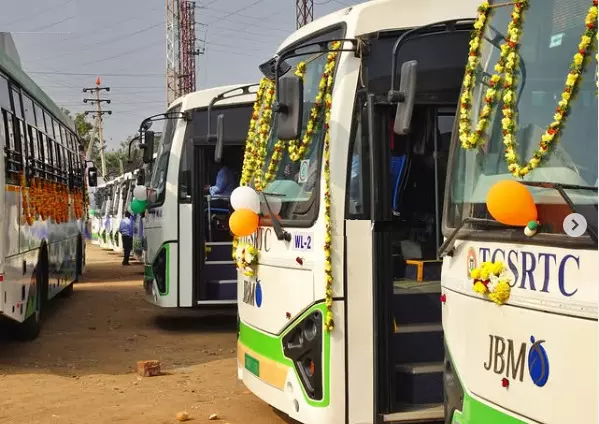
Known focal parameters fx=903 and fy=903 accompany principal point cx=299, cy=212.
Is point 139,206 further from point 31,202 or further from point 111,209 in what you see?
point 111,209

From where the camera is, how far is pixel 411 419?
5711 mm

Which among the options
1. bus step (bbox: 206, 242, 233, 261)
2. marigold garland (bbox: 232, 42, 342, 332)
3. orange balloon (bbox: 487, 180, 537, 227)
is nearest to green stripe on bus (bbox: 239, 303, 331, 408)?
marigold garland (bbox: 232, 42, 342, 332)

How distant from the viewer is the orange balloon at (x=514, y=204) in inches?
143

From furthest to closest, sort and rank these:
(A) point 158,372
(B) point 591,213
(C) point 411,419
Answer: (A) point 158,372 < (C) point 411,419 < (B) point 591,213

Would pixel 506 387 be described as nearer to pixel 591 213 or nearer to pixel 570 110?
pixel 591 213

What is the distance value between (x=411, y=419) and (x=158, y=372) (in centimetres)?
422

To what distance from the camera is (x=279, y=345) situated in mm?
6309

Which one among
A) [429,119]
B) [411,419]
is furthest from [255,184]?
[411,419]

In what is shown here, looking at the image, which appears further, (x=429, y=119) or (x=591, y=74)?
(x=429, y=119)

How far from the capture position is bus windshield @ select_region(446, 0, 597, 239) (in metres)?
3.64

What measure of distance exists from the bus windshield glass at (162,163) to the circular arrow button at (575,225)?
29.9 ft

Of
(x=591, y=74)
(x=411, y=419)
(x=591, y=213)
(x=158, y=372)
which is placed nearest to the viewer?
(x=591, y=213)

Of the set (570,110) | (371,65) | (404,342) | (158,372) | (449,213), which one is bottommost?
(158,372)

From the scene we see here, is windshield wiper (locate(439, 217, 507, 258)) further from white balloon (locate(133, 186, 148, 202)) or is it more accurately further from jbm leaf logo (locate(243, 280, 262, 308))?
white balloon (locate(133, 186, 148, 202))
